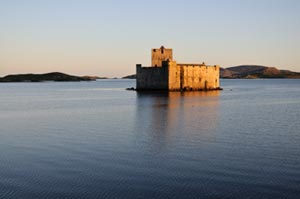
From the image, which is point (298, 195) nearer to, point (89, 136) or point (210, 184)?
point (210, 184)

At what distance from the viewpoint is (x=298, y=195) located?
29.1 ft

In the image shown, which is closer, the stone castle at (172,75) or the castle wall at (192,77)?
the stone castle at (172,75)

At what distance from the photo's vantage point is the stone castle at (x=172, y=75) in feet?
187

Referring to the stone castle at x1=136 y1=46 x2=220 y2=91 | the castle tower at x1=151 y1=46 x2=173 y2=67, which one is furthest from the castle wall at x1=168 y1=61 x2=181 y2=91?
the castle tower at x1=151 y1=46 x2=173 y2=67

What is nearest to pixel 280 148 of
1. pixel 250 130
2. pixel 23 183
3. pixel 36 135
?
pixel 250 130

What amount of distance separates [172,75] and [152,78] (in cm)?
332

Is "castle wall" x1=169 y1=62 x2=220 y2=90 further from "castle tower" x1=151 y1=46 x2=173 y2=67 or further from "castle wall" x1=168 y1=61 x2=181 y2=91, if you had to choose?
"castle tower" x1=151 y1=46 x2=173 y2=67

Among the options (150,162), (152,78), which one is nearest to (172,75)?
(152,78)

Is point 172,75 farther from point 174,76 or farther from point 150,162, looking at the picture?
point 150,162

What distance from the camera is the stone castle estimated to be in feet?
187

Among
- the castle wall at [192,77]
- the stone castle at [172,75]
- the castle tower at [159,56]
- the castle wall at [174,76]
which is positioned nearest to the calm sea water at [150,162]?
the castle wall at [174,76]

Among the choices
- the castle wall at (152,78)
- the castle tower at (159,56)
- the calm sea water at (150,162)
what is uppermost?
the castle tower at (159,56)

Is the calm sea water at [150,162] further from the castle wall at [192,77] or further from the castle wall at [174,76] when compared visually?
the castle wall at [192,77]

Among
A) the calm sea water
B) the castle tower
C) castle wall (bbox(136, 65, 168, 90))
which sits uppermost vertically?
the castle tower
